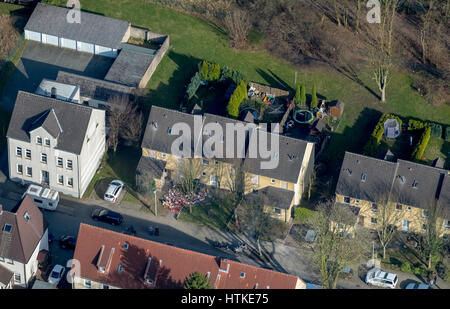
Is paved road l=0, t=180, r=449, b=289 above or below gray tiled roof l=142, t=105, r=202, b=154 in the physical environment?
below

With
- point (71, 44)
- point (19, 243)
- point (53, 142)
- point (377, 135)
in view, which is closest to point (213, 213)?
point (53, 142)

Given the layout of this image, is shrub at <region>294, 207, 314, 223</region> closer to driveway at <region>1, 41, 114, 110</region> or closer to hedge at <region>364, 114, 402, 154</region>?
hedge at <region>364, 114, 402, 154</region>

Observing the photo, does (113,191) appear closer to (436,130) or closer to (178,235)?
(178,235)

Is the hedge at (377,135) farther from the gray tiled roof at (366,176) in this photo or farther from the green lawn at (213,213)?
the green lawn at (213,213)

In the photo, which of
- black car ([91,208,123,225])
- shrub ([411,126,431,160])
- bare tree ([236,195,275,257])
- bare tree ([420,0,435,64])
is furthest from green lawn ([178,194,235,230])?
bare tree ([420,0,435,64])

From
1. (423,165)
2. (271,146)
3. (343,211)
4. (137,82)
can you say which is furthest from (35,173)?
(423,165)

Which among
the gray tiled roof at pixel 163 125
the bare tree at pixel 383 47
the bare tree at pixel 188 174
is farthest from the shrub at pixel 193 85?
the bare tree at pixel 383 47
